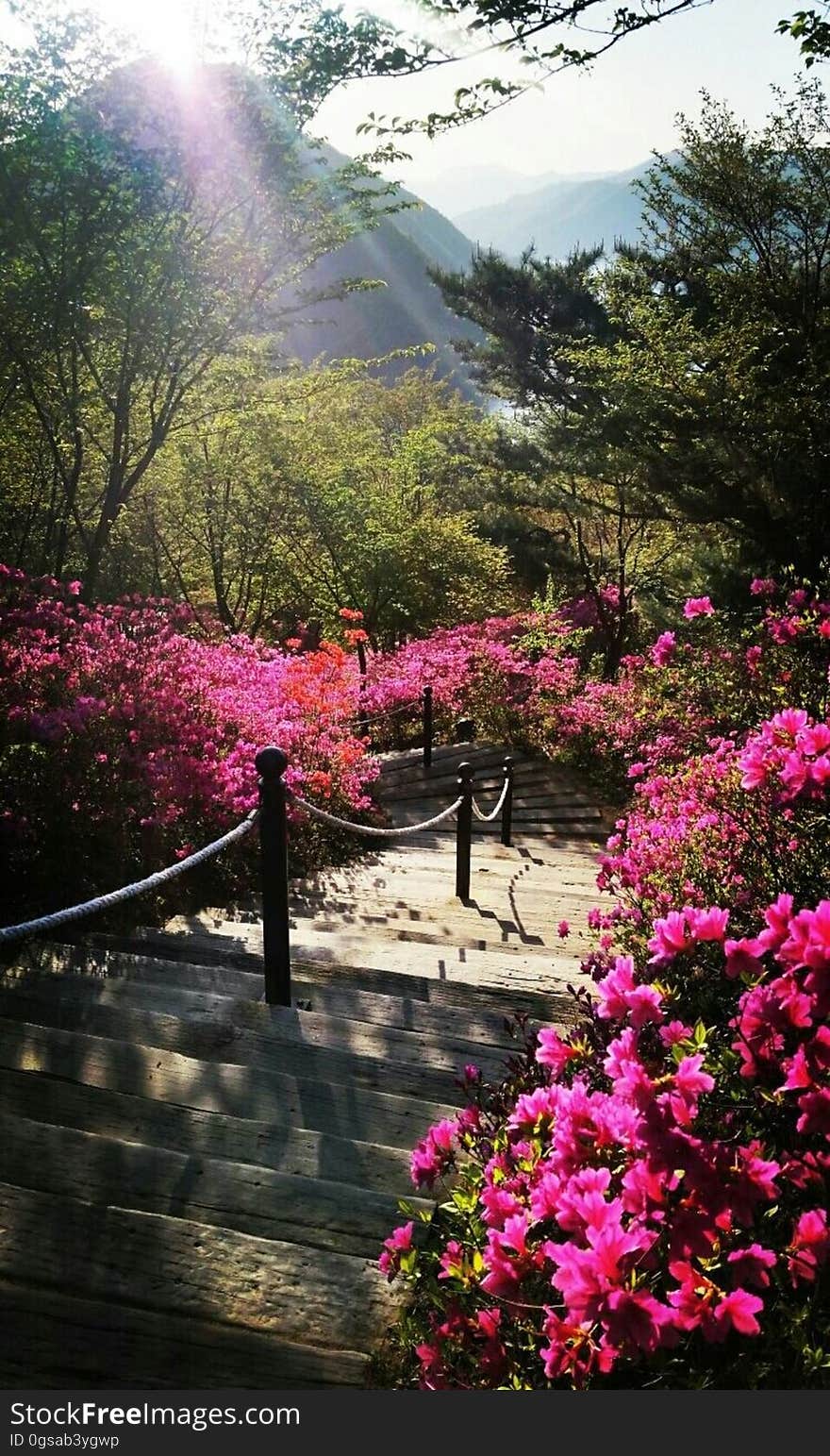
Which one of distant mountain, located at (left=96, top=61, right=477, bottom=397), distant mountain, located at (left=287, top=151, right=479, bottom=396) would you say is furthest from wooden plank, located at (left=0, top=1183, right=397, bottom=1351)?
distant mountain, located at (left=287, top=151, right=479, bottom=396)

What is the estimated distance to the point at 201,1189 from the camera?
195 centimetres

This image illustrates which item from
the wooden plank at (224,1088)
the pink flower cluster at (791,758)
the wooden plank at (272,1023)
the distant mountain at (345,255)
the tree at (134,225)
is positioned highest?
the distant mountain at (345,255)

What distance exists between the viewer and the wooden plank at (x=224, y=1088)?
2.34 m

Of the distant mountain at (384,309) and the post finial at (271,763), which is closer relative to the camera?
the post finial at (271,763)

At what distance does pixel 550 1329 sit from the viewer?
4.52ft

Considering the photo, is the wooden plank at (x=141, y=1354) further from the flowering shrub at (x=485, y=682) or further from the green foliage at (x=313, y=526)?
the green foliage at (x=313, y=526)

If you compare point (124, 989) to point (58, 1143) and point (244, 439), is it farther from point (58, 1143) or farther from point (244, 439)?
point (244, 439)

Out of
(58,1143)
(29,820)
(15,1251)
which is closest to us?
(15,1251)

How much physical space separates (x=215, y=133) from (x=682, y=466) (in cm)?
630

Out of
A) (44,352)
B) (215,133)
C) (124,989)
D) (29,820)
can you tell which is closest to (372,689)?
(44,352)

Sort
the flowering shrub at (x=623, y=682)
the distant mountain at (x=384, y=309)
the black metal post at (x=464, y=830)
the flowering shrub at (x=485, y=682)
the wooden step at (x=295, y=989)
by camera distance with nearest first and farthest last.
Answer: the wooden step at (x=295, y=989) → the flowering shrub at (x=623, y=682) → the black metal post at (x=464, y=830) → the flowering shrub at (x=485, y=682) → the distant mountain at (x=384, y=309)

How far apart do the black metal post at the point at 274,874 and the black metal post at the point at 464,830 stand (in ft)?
8.06

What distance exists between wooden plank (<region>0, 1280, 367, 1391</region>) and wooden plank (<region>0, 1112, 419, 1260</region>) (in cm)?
24

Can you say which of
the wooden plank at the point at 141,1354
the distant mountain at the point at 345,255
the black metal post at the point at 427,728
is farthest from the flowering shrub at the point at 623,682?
the distant mountain at the point at 345,255
